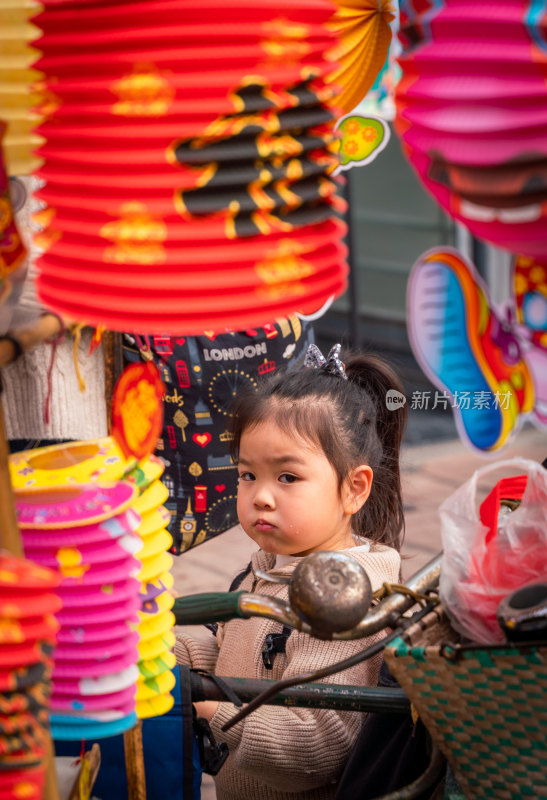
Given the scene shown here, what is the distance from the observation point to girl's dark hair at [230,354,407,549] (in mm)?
1781

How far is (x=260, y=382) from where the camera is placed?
2.13 meters

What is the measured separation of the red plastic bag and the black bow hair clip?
0.65m

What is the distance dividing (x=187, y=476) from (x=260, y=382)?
263mm

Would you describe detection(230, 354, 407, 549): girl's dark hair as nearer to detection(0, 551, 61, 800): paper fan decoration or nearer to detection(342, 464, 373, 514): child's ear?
detection(342, 464, 373, 514): child's ear

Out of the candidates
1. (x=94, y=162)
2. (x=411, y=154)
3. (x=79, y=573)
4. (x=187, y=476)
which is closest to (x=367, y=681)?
(x=187, y=476)

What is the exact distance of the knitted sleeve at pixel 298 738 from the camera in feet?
5.05

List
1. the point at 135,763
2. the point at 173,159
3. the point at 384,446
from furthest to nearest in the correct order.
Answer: the point at 384,446
the point at 135,763
the point at 173,159

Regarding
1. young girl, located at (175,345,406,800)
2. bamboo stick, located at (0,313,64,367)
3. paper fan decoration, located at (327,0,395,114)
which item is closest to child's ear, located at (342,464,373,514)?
young girl, located at (175,345,406,800)

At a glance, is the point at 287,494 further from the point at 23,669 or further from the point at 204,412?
the point at 23,669

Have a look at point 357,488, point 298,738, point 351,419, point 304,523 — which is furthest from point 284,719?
point 351,419

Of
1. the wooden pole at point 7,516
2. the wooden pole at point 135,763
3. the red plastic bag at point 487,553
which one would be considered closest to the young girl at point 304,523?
the wooden pole at point 135,763

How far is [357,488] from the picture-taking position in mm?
1819

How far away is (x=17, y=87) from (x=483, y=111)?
0.50 meters

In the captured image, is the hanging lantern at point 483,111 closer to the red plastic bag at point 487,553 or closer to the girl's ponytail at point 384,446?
the red plastic bag at point 487,553
